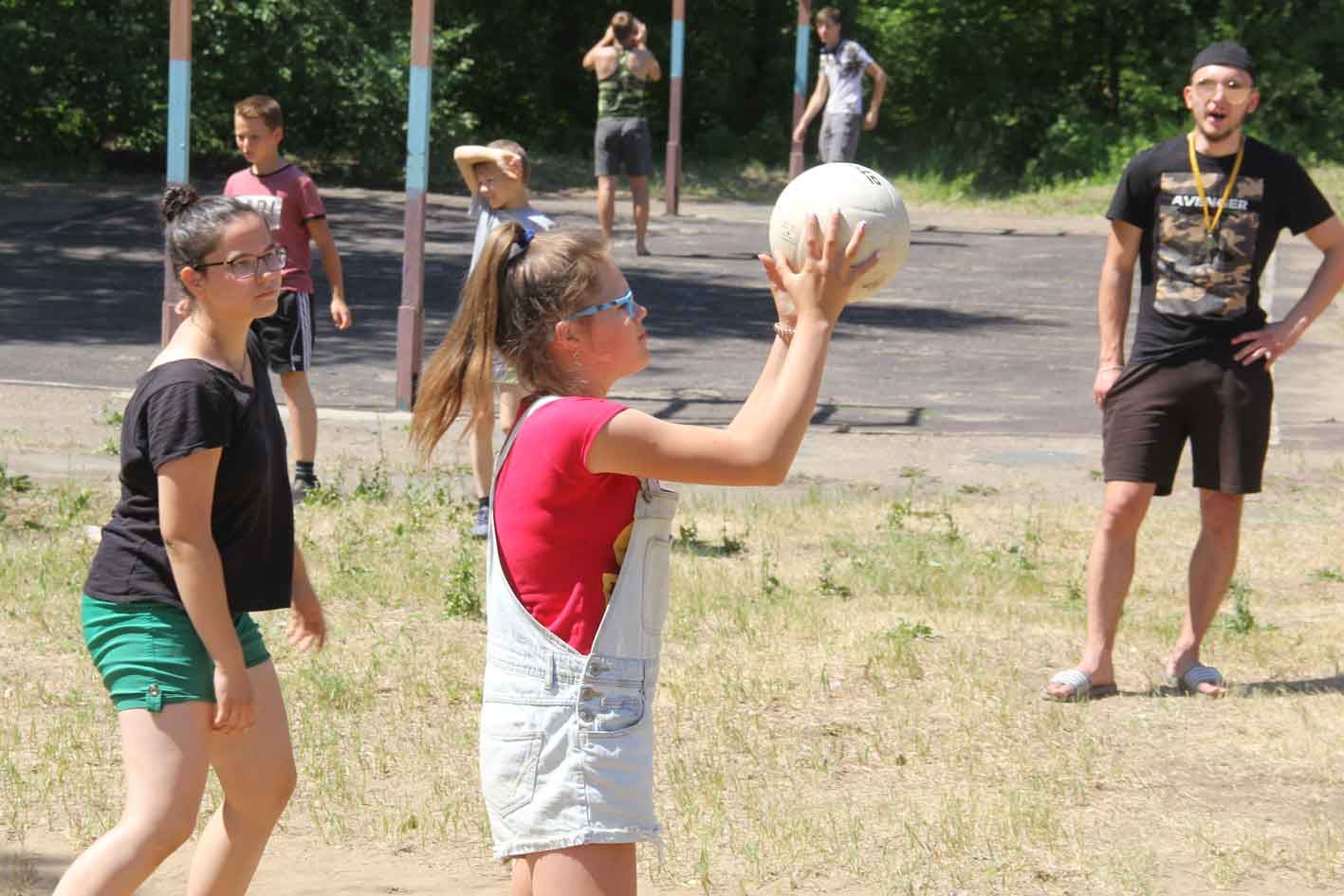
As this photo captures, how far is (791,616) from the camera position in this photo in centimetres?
709

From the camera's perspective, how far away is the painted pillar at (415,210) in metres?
10.7

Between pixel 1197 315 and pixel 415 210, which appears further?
pixel 415 210

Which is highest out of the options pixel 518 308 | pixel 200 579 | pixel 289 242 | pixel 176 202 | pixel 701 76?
pixel 701 76

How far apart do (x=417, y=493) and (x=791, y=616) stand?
244 centimetres

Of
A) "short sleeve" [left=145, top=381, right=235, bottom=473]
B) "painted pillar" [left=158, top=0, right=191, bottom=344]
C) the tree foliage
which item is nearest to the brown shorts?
"short sleeve" [left=145, top=381, right=235, bottom=473]

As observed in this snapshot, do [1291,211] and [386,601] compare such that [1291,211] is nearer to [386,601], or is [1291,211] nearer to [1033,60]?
[386,601]

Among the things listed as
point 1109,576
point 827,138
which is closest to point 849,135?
point 827,138

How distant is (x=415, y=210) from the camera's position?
10.8m

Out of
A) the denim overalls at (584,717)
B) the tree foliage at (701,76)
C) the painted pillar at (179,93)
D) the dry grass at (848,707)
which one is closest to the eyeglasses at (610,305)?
the denim overalls at (584,717)

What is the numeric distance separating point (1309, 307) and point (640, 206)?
12.3 m

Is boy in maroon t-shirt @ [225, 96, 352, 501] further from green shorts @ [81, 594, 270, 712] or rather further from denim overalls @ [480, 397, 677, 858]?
denim overalls @ [480, 397, 677, 858]

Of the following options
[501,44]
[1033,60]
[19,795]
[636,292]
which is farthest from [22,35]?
[19,795]

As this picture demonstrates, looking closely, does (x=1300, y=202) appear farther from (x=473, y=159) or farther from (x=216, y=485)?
(x=216, y=485)

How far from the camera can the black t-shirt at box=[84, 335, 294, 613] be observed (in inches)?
134
